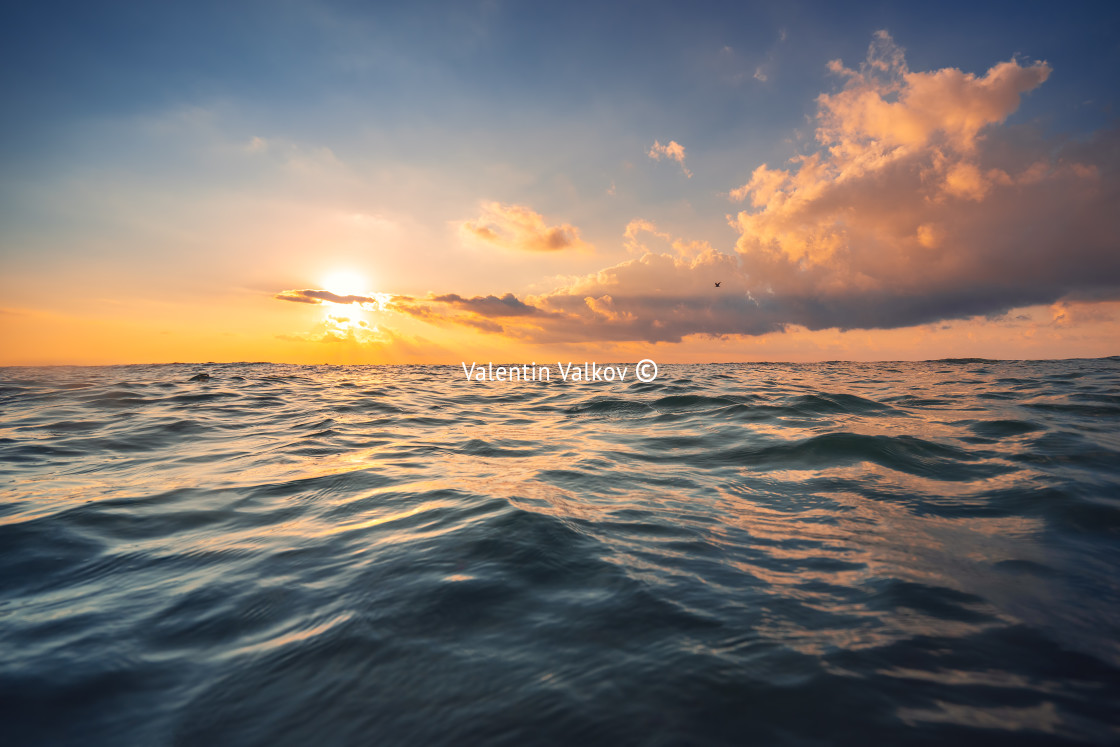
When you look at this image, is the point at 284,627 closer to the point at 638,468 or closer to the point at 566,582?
the point at 566,582

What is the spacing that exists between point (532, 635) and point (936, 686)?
6.79 feet

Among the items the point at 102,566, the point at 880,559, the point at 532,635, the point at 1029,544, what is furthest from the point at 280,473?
the point at 1029,544

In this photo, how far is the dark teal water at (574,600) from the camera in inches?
84.9

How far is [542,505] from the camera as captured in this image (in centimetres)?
508

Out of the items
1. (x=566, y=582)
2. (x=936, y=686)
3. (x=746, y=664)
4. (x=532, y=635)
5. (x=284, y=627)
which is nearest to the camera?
(x=936, y=686)

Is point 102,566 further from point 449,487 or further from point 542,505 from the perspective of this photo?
point 542,505

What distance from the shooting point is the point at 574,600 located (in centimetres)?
312

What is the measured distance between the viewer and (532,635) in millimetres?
2746

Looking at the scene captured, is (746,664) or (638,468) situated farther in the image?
(638,468)

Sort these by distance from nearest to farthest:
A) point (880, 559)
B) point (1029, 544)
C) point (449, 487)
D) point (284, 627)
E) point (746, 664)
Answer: point (746, 664) < point (284, 627) < point (880, 559) < point (1029, 544) < point (449, 487)

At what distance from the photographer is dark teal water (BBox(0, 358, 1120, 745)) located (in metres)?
2.16

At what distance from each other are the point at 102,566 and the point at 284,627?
245cm

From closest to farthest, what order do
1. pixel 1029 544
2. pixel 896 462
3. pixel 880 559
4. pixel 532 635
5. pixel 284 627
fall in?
pixel 532 635 < pixel 284 627 < pixel 880 559 < pixel 1029 544 < pixel 896 462

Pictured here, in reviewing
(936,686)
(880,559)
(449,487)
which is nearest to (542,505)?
(449,487)
